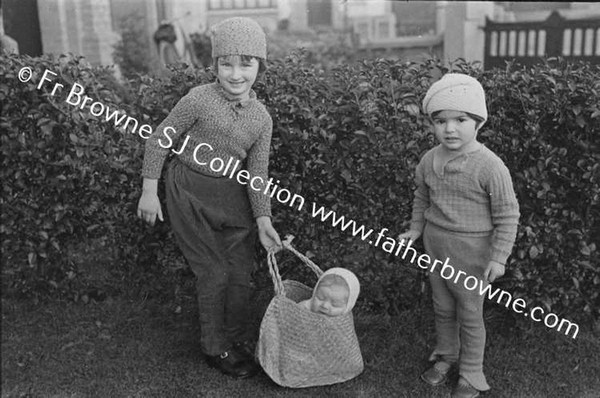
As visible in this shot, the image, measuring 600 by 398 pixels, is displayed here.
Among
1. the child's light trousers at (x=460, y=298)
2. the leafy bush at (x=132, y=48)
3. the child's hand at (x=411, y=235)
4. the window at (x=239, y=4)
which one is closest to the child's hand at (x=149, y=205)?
the child's hand at (x=411, y=235)

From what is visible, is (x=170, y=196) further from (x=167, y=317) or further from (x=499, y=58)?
(x=499, y=58)

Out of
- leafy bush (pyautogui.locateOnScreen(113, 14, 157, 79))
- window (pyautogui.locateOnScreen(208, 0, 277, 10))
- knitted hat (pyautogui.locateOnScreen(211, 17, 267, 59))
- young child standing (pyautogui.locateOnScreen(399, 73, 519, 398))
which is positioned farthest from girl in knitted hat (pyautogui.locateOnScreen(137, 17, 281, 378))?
window (pyautogui.locateOnScreen(208, 0, 277, 10))

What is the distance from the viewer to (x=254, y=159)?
3.43 metres

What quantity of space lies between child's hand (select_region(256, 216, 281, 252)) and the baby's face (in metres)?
0.35

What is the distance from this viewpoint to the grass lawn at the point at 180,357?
3.48m

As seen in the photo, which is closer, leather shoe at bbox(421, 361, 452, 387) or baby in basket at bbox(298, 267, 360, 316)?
baby in basket at bbox(298, 267, 360, 316)

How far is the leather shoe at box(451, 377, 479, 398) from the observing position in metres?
3.38

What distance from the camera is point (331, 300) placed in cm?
334

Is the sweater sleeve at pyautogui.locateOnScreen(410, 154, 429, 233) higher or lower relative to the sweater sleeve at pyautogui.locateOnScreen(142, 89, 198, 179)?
lower

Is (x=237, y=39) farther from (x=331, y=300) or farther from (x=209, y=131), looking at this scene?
(x=331, y=300)

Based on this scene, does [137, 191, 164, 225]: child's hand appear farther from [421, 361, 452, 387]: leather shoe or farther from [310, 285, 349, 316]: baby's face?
[421, 361, 452, 387]: leather shoe

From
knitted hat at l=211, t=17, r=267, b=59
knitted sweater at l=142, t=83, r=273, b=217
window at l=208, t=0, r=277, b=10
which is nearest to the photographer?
knitted hat at l=211, t=17, r=267, b=59

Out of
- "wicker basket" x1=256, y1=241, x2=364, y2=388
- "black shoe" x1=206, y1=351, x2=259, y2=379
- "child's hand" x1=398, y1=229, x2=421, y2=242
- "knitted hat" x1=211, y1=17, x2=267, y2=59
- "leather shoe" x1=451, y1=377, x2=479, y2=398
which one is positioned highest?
"knitted hat" x1=211, y1=17, x2=267, y2=59

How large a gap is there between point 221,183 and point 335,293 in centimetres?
81
